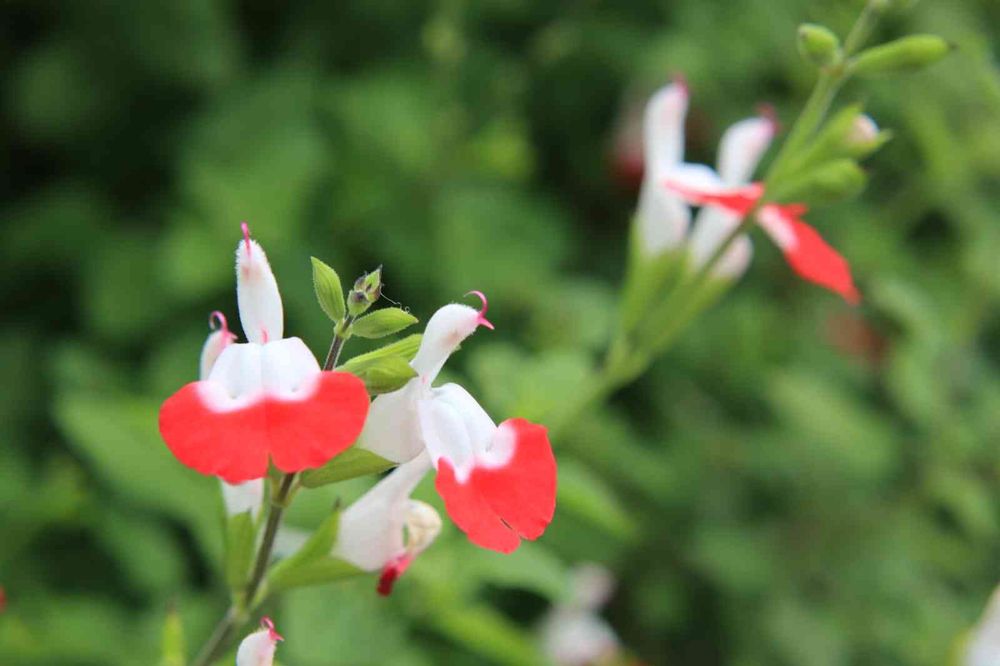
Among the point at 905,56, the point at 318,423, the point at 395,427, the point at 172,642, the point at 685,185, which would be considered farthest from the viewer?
the point at 685,185

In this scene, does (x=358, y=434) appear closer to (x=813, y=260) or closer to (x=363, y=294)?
(x=363, y=294)

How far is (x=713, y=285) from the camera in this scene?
1.13m

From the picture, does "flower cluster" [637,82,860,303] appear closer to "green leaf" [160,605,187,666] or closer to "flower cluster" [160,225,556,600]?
"flower cluster" [160,225,556,600]

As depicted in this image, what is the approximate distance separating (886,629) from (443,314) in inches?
52.1

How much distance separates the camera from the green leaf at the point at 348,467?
2.22 ft

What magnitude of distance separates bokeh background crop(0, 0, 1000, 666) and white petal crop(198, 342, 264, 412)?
2.61ft

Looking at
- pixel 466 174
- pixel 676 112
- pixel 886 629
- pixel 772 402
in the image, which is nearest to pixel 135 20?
pixel 466 174

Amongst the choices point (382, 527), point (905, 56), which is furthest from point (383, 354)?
point (905, 56)

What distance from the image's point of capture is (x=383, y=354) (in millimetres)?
645

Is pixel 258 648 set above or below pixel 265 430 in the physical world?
below

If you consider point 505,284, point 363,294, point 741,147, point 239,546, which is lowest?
point 505,284

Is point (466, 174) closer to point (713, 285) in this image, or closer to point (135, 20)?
point (135, 20)

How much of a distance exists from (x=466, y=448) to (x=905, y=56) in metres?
0.51

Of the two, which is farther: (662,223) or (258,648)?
(662,223)
